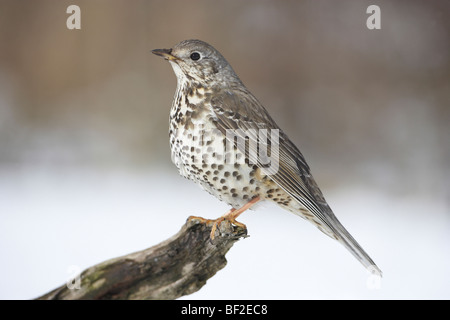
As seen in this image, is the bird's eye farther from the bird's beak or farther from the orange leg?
the orange leg

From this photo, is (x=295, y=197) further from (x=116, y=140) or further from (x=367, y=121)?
(x=116, y=140)

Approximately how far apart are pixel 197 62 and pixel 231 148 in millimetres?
315

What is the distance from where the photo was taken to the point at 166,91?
9.57 feet

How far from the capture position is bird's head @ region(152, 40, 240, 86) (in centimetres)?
165

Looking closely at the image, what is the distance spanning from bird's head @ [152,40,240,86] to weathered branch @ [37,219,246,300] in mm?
478

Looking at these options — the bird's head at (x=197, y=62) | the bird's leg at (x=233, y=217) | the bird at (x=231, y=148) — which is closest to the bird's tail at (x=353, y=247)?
the bird at (x=231, y=148)

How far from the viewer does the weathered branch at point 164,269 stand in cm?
150

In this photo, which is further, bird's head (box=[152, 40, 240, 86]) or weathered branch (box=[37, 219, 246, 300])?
bird's head (box=[152, 40, 240, 86])

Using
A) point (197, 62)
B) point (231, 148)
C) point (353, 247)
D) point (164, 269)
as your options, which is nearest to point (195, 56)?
point (197, 62)

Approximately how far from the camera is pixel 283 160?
5.51ft

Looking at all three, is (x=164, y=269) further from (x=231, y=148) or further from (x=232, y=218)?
(x=231, y=148)

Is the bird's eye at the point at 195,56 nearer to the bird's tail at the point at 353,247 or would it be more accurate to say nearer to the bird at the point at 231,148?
the bird at the point at 231,148

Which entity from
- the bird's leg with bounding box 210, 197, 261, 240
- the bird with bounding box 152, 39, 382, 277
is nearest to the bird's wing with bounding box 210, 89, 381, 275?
the bird with bounding box 152, 39, 382, 277

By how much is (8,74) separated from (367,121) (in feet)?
6.46
